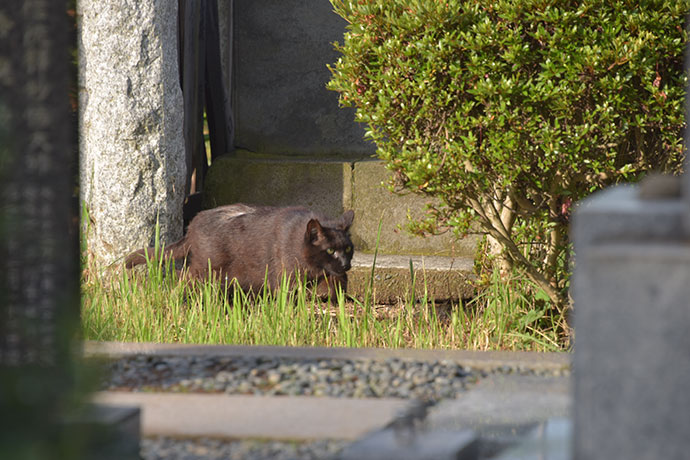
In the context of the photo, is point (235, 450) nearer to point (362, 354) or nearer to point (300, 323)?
point (362, 354)

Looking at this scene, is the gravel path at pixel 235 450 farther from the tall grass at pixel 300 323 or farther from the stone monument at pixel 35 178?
the tall grass at pixel 300 323

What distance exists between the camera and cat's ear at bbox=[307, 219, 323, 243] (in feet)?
16.6

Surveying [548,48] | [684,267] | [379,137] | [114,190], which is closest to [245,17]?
[114,190]

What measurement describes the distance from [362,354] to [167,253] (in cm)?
242

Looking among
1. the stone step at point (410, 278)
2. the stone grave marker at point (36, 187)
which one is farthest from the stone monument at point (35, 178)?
the stone step at point (410, 278)

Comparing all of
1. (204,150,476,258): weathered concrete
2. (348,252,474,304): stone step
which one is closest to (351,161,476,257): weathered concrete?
(204,150,476,258): weathered concrete

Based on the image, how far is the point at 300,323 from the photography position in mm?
4328

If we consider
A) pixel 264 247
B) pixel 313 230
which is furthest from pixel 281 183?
pixel 313 230

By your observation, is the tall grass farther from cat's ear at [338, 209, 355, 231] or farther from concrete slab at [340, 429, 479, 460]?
concrete slab at [340, 429, 479, 460]

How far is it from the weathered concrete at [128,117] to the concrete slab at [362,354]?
2.01 metres

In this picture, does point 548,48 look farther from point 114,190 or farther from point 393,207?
point 114,190

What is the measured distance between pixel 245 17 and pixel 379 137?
3063mm

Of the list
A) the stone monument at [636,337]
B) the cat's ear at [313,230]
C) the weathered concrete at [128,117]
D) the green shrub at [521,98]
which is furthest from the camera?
the weathered concrete at [128,117]

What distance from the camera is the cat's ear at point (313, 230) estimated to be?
5.07 m
